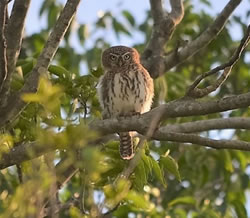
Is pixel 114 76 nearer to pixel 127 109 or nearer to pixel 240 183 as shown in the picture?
pixel 127 109

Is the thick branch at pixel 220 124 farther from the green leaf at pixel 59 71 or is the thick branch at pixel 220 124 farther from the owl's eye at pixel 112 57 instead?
the owl's eye at pixel 112 57

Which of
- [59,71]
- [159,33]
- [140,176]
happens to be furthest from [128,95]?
[140,176]

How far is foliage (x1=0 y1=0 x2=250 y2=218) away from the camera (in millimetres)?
3342

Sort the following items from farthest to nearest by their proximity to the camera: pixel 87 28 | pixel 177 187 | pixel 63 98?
pixel 177 187 < pixel 87 28 < pixel 63 98

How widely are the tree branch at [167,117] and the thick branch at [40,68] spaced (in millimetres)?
397

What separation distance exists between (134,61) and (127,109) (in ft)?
2.51

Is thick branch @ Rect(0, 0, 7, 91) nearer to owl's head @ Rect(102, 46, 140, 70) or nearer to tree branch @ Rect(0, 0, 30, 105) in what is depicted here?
tree branch @ Rect(0, 0, 30, 105)

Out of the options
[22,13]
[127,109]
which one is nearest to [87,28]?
[127,109]

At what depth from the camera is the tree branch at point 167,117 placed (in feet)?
16.2

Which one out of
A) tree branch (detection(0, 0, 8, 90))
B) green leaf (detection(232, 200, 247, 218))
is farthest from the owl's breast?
tree branch (detection(0, 0, 8, 90))

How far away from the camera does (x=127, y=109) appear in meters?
7.57

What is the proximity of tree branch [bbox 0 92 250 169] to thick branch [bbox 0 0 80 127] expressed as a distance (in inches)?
15.6

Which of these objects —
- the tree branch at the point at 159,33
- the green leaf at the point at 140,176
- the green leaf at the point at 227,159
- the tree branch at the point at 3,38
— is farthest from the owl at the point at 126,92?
the tree branch at the point at 3,38

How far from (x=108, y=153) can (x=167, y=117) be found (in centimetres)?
114
